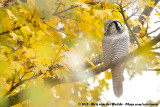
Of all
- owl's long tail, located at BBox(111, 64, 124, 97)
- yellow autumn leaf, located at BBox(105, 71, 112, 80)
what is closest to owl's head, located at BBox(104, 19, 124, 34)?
owl's long tail, located at BBox(111, 64, 124, 97)

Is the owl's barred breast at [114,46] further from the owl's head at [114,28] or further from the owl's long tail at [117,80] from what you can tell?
the owl's long tail at [117,80]

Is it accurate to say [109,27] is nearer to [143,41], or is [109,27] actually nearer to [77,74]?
[143,41]

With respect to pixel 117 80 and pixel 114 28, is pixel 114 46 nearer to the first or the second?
pixel 114 28

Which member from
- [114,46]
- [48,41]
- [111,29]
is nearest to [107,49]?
[114,46]

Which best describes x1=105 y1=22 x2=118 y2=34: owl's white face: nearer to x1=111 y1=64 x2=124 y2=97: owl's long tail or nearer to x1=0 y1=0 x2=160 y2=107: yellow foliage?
x1=0 y1=0 x2=160 y2=107: yellow foliage

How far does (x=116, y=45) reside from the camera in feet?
10.2

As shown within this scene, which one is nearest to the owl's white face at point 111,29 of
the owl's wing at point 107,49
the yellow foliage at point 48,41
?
the owl's wing at point 107,49

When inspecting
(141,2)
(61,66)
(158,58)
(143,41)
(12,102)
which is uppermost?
(141,2)

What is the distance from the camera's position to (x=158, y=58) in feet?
9.70

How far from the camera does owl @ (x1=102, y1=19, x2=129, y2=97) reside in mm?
3061

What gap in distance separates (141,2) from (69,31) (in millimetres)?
932

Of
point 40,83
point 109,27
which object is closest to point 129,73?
point 109,27

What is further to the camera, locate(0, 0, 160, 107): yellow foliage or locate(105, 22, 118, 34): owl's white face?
locate(105, 22, 118, 34): owl's white face

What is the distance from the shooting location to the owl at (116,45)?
306 cm
